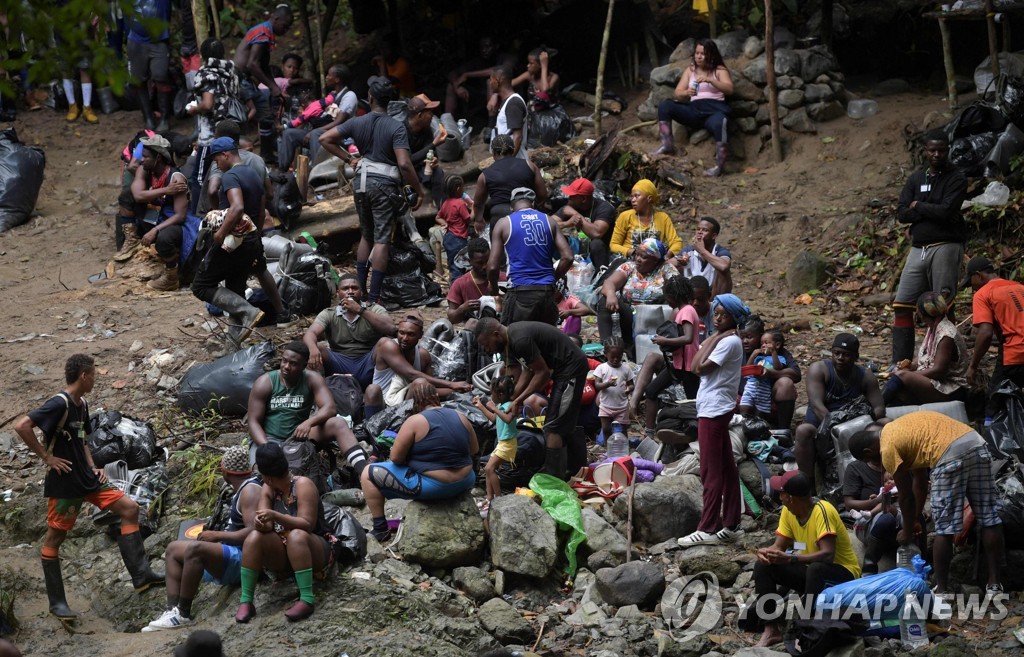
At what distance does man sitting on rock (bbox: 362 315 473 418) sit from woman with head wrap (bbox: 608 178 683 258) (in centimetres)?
234

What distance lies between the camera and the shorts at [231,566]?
6.75 metres

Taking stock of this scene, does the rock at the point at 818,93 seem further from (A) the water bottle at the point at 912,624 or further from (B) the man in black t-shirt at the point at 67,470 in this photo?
(B) the man in black t-shirt at the point at 67,470

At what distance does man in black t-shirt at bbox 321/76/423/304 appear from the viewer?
9891 mm

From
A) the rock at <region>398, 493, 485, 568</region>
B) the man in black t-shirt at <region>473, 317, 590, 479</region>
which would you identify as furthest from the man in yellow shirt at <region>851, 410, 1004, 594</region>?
the rock at <region>398, 493, 485, 568</region>

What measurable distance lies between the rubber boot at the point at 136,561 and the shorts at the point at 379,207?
3725mm

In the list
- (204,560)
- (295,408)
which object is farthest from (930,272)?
(204,560)

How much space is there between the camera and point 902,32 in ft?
45.5

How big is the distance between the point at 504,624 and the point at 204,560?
5.89 feet

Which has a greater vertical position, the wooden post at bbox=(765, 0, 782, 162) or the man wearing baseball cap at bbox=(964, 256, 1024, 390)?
the wooden post at bbox=(765, 0, 782, 162)

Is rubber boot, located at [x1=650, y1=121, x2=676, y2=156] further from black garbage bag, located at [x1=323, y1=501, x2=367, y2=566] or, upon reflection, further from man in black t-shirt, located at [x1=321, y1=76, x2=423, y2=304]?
black garbage bag, located at [x1=323, y1=501, x2=367, y2=566]

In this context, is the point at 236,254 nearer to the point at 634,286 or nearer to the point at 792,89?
the point at 634,286

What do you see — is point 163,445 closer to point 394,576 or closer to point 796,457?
point 394,576

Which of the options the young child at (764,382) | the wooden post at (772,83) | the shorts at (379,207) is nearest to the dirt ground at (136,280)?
the wooden post at (772,83)

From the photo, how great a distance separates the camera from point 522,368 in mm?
7812
